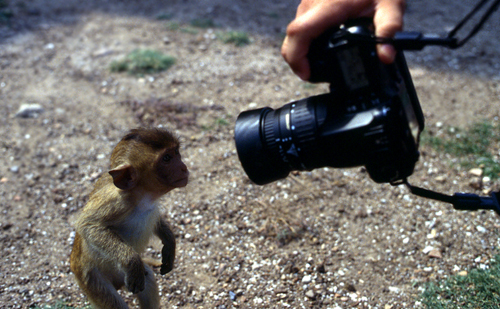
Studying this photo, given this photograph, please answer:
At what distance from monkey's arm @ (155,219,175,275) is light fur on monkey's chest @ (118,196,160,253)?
83 mm

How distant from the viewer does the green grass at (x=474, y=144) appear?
14.7 ft

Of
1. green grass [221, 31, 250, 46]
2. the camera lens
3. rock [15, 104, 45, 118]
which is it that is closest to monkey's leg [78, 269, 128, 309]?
the camera lens

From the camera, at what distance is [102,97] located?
552 centimetres

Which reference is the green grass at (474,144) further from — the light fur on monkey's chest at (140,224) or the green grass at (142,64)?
the green grass at (142,64)

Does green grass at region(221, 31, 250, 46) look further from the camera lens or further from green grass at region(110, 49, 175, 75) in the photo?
the camera lens

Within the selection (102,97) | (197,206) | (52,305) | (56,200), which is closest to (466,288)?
(197,206)

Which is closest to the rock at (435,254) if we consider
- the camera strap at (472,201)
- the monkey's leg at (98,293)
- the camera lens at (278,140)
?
the camera strap at (472,201)

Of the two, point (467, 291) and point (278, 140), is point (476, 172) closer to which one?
point (467, 291)

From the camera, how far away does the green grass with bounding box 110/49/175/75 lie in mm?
5930

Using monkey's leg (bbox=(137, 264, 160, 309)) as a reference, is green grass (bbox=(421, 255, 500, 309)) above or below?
below

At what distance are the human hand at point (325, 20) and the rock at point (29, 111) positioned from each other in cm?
389

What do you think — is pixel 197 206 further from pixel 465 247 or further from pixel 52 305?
pixel 465 247

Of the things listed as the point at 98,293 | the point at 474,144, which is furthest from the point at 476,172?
the point at 98,293

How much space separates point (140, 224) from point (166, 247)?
26 centimetres
